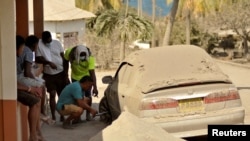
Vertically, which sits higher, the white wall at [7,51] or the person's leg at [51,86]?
the white wall at [7,51]

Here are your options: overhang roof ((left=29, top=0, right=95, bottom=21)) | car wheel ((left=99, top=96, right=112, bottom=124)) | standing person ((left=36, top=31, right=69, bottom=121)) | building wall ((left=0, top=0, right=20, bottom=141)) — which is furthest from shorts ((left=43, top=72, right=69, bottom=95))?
overhang roof ((left=29, top=0, right=95, bottom=21))

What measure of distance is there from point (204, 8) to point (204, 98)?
69.8 feet

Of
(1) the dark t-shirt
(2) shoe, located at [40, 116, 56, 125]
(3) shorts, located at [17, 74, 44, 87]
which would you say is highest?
(1) the dark t-shirt

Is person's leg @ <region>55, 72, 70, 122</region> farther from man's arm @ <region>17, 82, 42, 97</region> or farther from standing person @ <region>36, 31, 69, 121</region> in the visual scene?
man's arm @ <region>17, 82, 42, 97</region>

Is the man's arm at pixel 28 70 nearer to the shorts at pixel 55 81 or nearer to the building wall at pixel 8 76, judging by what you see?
the building wall at pixel 8 76

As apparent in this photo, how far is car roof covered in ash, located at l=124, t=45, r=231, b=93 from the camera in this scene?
Result: 9.52 metres

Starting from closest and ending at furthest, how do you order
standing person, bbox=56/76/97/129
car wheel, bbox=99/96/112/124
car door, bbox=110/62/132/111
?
car door, bbox=110/62/132/111 < standing person, bbox=56/76/97/129 < car wheel, bbox=99/96/112/124

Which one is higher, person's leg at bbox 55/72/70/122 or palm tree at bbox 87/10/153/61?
palm tree at bbox 87/10/153/61

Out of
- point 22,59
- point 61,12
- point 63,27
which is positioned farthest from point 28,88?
point 61,12

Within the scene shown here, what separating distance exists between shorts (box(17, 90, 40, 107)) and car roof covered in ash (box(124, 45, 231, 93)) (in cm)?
180

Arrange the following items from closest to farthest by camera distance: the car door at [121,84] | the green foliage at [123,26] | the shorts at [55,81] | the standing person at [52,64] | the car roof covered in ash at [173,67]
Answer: the car roof covered in ash at [173,67] → the car door at [121,84] → the standing person at [52,64] → the shorts at [55,81] → the green foliage at [123,26]

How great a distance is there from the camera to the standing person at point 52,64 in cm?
1147

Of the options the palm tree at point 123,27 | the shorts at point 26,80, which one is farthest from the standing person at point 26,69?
the palm tree at point 123,27

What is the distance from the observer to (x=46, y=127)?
11.8 m
